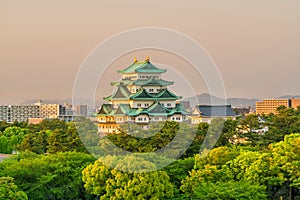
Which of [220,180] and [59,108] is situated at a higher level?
[59,108]

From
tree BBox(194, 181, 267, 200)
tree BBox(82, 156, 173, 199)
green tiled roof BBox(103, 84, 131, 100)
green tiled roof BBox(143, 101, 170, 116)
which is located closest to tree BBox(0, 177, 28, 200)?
tree BBox(82, 156, 173, 199)

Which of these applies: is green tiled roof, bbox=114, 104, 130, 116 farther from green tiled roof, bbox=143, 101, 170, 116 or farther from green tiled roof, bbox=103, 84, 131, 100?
green tiled roof, bbox=143, 101, 170, 116

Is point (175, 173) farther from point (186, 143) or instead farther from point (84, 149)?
point (84, 149)

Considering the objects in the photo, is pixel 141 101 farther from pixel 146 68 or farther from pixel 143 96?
pixel 146 68

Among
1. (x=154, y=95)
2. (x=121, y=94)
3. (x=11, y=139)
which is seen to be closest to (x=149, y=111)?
(x=154, y=95)

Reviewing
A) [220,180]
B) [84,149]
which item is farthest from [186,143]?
[220,180]

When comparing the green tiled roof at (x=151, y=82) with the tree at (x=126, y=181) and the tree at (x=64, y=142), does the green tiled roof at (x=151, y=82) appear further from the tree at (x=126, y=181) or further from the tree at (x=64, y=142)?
the tree at (x=126, y=181)
